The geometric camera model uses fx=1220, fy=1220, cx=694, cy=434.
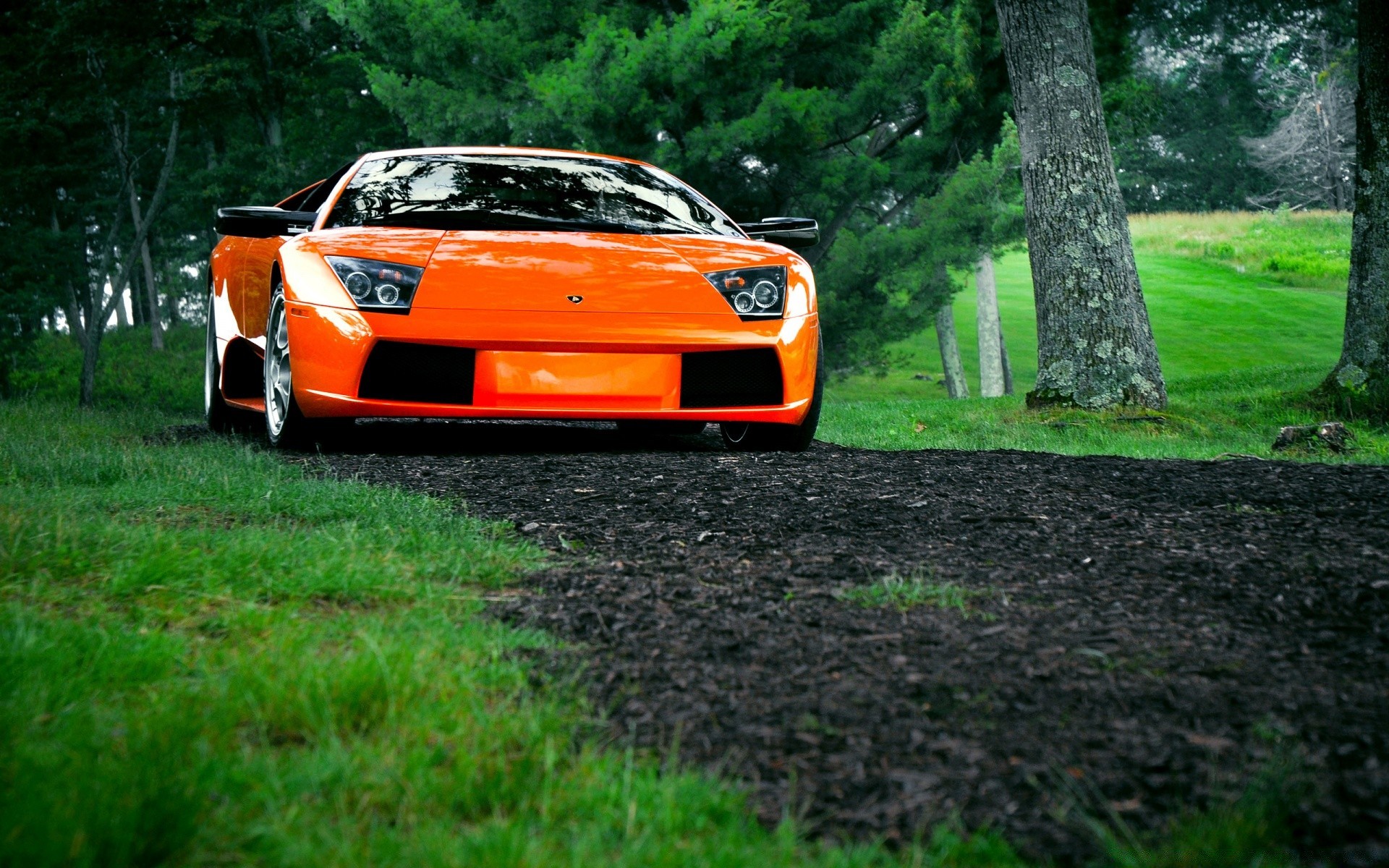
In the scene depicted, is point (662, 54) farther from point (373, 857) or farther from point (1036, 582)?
point (373, 857)

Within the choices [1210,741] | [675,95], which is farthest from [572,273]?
[675,95]

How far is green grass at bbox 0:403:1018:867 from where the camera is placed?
156 cm

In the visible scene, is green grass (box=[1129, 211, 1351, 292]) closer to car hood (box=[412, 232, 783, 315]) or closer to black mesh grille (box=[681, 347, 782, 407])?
black mesh grille (box=[681, 347, 782, 407])

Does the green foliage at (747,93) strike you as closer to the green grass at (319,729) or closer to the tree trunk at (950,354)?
the tree trunk at (950,354)

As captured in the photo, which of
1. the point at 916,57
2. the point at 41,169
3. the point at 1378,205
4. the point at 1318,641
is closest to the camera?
the point at 1318,641

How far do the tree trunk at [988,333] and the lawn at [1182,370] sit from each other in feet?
4.27

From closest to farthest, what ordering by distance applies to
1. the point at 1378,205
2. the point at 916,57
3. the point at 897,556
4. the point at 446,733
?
the point at 446,733 < the point at 897,556 < the point at 1378,205 < the point at 916,57

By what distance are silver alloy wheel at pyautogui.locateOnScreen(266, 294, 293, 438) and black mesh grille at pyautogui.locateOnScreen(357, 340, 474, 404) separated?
0.54 metres

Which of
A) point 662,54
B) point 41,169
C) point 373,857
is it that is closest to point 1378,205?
point 662,54

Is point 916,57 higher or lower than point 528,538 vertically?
higher

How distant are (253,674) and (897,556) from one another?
5.85 feet

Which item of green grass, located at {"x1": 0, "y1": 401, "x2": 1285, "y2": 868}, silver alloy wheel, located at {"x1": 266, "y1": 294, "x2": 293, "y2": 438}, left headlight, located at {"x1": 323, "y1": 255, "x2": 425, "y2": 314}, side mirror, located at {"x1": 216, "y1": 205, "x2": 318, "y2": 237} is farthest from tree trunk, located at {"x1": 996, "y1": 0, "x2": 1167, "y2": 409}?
green grass, located at {"x1": 0, "y1": 401, "x2": 1285, "y2": 868}

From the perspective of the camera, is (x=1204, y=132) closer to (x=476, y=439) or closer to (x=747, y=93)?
(x=747, y=93)

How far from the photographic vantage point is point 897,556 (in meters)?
3.32
